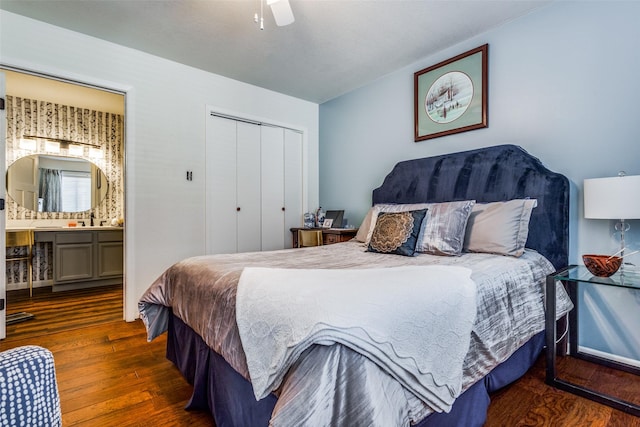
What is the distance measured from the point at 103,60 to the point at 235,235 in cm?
213

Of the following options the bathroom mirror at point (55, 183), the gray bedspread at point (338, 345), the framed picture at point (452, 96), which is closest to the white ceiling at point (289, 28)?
the framed picture at point (452, 96)

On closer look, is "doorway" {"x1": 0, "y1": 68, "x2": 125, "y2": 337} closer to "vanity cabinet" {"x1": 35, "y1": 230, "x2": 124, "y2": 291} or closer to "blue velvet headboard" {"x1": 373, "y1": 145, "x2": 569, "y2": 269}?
"vanity cabinet" {"x1": 35, "y1": 230, "x2": 124, "y2": 291}

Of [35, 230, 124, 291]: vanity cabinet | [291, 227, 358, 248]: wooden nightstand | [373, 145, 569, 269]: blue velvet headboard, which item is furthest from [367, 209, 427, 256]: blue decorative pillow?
[35, 230, 124, 291]: vanity cabinet

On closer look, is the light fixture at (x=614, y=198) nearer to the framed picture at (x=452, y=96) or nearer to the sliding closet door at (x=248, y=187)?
the framed picture at (x=452, y=96)

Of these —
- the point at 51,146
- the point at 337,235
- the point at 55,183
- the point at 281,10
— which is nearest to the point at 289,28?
the point at 281,10

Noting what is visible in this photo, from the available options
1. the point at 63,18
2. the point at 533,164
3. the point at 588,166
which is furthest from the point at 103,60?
the point at 588,166

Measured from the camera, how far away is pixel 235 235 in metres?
3.76

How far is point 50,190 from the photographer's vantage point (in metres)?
4.43

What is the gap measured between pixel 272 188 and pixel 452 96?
2336 mm

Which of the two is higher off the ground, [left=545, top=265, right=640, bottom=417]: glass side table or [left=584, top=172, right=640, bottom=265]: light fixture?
[left=584, top=172, right=640, bottom=265]: light fixture

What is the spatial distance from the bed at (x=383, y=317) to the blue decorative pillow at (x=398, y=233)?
1 cm

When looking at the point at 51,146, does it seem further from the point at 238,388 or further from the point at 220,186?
the point at 238,388

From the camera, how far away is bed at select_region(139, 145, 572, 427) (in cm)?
90

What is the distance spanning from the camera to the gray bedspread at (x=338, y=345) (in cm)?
86
